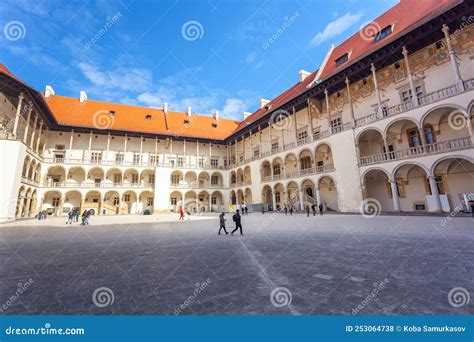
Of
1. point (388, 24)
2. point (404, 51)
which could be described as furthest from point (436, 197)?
point (388, 24)

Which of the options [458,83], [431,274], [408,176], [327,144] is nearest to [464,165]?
[408,176]

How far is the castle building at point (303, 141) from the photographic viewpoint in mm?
15383

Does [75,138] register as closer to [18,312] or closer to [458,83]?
[18,312]

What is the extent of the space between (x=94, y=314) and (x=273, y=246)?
16.2 feet

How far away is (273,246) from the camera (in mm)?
6680

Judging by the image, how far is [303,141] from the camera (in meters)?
24.9
